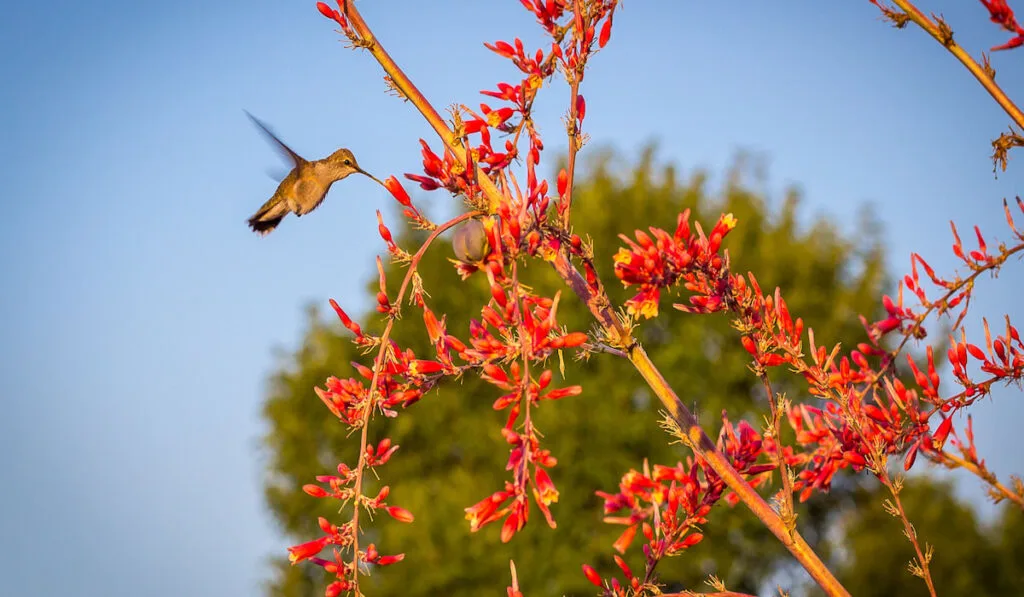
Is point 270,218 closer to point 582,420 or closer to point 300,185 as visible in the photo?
point 300,185

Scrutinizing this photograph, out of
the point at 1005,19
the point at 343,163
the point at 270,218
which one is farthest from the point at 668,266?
the point at 270,218

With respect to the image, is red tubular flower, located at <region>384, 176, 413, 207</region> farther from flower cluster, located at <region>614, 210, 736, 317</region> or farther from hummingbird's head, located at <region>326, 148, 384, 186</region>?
hummingbird's head, located at <region>326, 148, 384, 186</region>

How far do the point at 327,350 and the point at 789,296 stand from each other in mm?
10446

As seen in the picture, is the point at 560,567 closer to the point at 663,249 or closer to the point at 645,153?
the point at 645,153

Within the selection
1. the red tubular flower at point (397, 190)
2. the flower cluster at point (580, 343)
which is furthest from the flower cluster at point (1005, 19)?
the red tubular flower at point (397, 190)

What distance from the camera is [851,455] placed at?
2.66 metres

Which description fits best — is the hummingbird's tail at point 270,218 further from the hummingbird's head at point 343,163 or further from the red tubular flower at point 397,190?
the red tubular flower at point 397,190

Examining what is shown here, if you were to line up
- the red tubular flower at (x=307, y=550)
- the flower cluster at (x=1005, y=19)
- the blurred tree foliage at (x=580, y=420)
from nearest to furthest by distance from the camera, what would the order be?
the flower cluster at (x=1005, y=19)
the red tubular flower at (x=307, y=550)
the blurred tree foliage at (x=580, y=420)

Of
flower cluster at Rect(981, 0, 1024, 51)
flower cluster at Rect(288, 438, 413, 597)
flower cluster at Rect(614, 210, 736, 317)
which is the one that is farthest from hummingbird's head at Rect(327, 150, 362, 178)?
flower cluster at Rect(981, 0, 1024, 51)

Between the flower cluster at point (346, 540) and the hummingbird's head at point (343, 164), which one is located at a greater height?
the hummingbird's head at point (343, 164)

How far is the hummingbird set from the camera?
491 cm

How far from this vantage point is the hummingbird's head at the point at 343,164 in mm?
4855

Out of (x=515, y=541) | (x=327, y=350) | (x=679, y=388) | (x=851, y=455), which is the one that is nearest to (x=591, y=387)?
(x=679, y=388)

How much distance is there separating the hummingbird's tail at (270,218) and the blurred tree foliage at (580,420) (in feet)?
38.3
